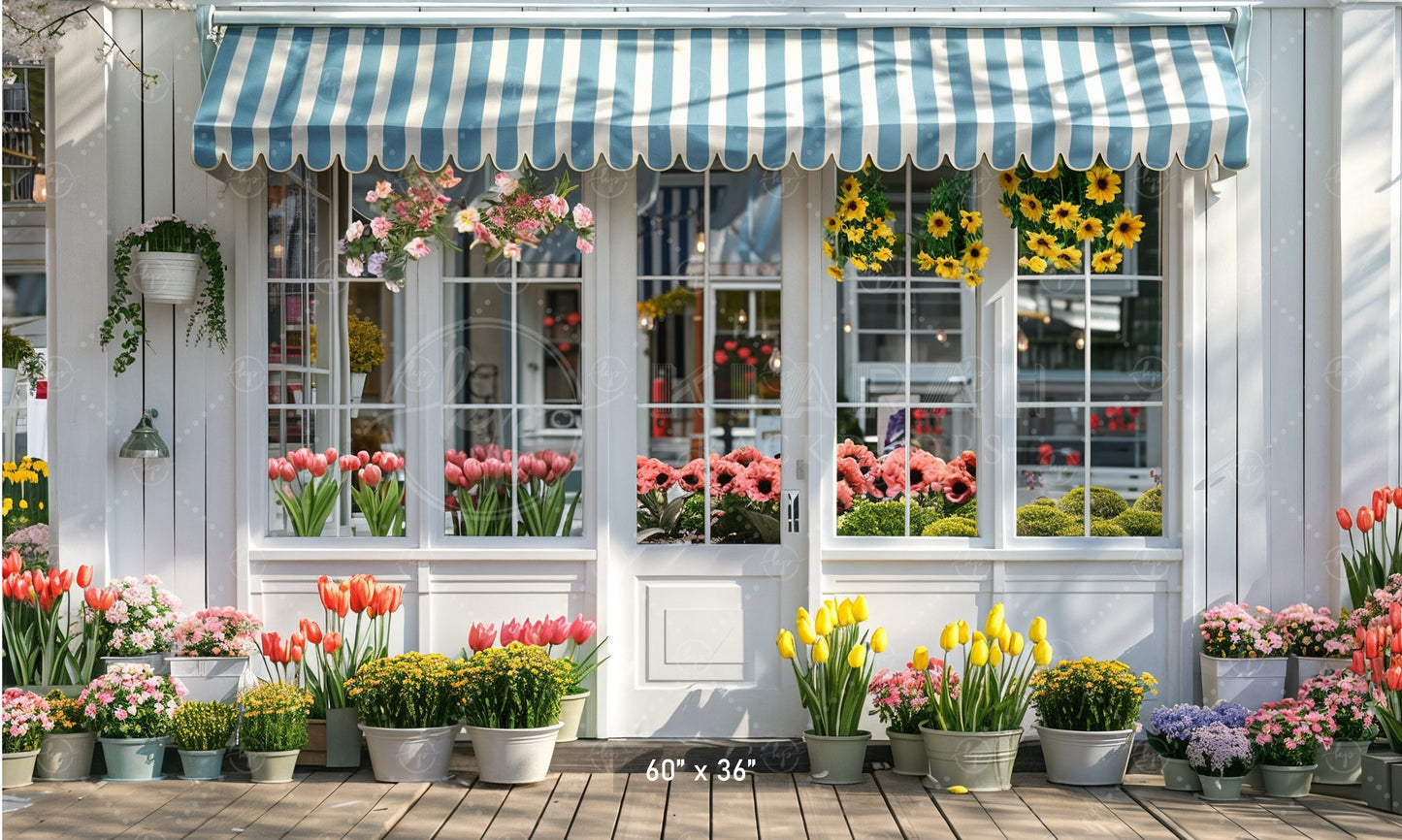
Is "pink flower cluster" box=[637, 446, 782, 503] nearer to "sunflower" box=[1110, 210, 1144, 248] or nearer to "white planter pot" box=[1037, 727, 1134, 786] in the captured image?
"white planter pot" box=[1037, 727, 1134, 786]

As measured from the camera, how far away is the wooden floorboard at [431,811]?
162 inches

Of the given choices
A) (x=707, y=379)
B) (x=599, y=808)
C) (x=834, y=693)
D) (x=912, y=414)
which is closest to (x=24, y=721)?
(x=599, y=808)

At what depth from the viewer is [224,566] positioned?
203 inches

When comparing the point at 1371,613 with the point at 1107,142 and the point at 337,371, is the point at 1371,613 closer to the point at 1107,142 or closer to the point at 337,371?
the point at 1107,142

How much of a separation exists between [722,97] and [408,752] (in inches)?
109

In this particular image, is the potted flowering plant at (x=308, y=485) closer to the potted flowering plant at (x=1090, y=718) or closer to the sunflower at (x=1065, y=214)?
the potted flowering plant at (x=1090, y=718)

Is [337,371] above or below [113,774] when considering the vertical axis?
above

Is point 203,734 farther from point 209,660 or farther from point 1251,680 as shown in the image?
point 1251,680

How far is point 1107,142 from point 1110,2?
843 millimetres

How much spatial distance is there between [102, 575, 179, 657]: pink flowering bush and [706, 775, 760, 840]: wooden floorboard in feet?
7.48

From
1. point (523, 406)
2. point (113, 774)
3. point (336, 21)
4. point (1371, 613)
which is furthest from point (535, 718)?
point (1371, 613)

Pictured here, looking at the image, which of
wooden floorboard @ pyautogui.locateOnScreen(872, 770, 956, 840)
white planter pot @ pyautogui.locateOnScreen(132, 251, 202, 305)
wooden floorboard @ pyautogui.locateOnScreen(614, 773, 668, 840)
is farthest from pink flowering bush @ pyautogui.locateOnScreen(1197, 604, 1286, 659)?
white planter pot @ pyautogui.locateOnScreen(132, 251, 202, 305)

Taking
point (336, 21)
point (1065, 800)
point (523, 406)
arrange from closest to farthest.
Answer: point (1065, 800)
point (336, 21)
point (523, 406)

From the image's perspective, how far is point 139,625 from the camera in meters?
4.89
